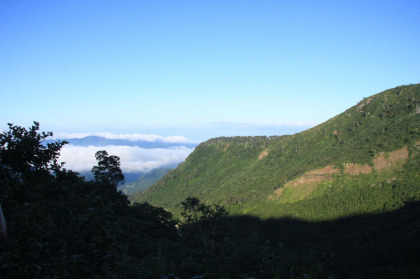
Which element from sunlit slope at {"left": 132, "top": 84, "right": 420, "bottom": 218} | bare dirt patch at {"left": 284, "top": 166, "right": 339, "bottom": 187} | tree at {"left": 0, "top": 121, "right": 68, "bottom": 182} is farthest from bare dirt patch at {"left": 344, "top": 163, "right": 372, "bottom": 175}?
tree at {"left": 0, "top": 121, "right": 68, "bottom": 182}

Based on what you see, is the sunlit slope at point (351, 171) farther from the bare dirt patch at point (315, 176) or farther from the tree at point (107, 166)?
the tree at point (107, 166)

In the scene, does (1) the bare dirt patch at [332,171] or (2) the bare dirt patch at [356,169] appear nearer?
(1) the bare dirt patch at [332,171]

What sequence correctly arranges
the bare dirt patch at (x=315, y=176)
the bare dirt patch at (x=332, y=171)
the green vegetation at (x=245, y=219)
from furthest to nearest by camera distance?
the bare dirt patch at (x=315, y=176) < the bare dirt patch at (x=332, y=171) < the green vegetation at (x=245, y=219)

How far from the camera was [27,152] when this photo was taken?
17703 mm

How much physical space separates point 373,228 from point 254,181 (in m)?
130

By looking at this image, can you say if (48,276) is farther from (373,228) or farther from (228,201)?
(228,201)

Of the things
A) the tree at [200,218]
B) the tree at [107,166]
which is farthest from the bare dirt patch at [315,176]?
the tree at [107,166]

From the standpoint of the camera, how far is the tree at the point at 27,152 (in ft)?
55.2

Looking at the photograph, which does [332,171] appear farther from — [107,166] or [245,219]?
[107,166]

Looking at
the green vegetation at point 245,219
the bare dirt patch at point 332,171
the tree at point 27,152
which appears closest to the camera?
the green vegetation at point 245,219

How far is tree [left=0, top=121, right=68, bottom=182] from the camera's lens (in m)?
16.8

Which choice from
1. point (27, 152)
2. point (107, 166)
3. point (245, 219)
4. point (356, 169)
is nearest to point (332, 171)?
point (356, 169)

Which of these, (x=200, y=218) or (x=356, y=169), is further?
(x=356, y=169)

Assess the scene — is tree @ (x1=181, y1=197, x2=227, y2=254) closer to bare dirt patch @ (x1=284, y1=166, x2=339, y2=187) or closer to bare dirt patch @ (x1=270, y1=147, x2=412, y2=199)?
bare dirt patch @ (x1=270, y1=147, x2=412, y2=199)
